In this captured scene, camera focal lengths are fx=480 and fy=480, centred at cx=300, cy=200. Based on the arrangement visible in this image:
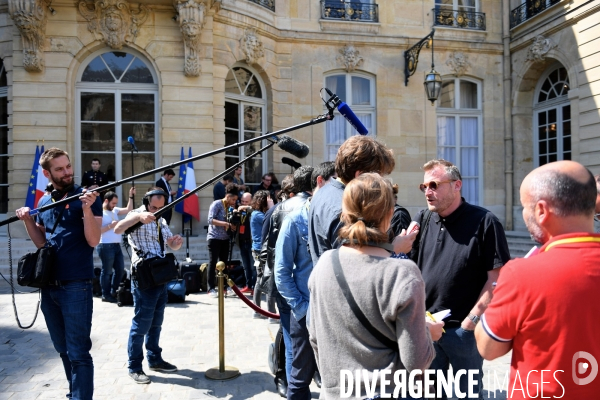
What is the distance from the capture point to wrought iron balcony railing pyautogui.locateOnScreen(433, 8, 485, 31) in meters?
14.0

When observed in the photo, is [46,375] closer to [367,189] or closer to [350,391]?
[350,391]

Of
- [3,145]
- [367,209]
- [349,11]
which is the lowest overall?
[367,209]

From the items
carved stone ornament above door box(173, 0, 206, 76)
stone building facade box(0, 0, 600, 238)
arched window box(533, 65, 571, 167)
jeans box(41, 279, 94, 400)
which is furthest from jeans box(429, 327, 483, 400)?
arched window box(533, 65, 571, 167)

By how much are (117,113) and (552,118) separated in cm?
1170

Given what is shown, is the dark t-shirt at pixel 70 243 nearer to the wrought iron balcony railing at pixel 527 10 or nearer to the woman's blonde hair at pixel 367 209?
the woman's blonde hair at pixel 367 209

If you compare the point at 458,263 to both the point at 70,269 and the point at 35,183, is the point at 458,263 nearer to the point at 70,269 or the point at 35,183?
the point at 70,269

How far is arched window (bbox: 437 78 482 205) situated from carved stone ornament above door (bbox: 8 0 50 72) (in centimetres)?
1056

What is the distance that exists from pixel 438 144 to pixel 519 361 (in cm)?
1339

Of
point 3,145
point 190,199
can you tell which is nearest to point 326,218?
point 190,199

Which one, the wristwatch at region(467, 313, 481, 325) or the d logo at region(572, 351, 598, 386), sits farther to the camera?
the wristwatch at region(467, 313, 481, 325)

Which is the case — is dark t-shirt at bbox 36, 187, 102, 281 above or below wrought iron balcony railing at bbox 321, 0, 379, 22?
below

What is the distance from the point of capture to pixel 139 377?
4227 mm

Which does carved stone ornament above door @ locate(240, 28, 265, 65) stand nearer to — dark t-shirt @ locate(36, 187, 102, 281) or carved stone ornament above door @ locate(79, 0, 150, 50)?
carved stone ornament above door @ locate(79, 0, 150, 50)

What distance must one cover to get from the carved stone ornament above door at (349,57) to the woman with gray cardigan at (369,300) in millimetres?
11990
